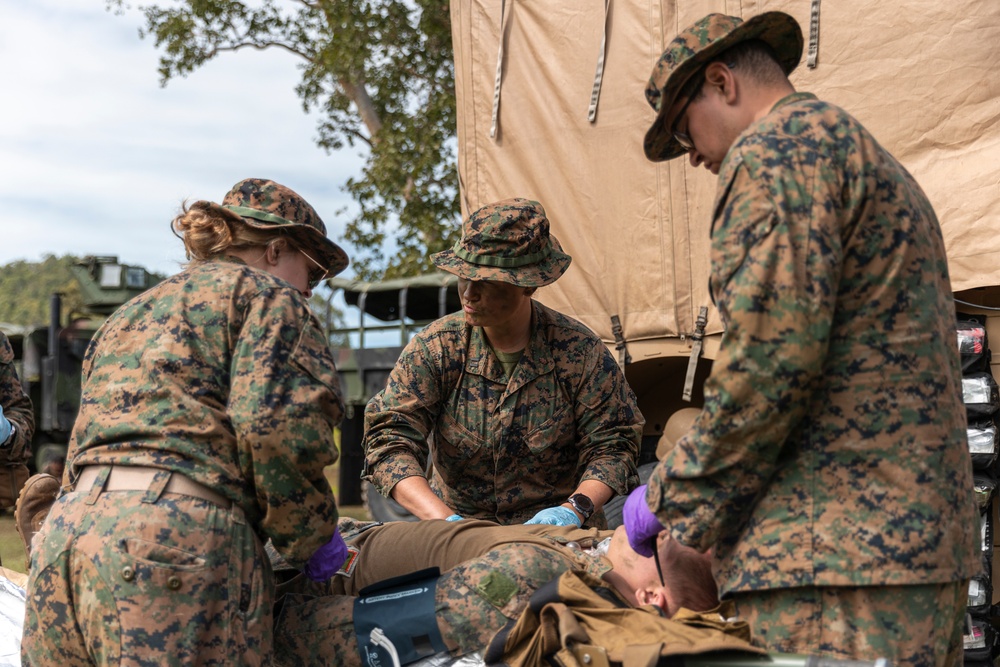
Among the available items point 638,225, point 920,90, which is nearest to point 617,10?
point 638,225

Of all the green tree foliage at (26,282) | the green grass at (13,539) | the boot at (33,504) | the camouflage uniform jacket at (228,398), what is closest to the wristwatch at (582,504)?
the camouflage uniform jacket at (228,398)

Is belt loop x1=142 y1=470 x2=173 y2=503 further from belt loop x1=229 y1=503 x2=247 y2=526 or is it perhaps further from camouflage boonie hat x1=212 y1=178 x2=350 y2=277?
camouflage boonie hat x1=212 y1=178 x2=350 y2=277

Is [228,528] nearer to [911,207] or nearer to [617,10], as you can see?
[911,207]

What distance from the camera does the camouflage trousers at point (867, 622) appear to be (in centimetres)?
216

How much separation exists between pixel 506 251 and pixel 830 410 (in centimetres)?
173

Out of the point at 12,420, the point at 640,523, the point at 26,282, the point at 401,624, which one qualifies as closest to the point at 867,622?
the point at 640,523

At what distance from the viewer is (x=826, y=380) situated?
7.28ft

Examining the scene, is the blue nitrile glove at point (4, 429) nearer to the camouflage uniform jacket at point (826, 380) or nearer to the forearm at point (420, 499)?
the forearm at point (420, 499)

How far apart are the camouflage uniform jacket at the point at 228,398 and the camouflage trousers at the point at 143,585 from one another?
0.32 ft

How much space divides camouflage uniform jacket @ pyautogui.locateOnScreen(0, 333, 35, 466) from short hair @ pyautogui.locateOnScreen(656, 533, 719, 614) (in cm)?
392

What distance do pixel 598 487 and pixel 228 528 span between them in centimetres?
164

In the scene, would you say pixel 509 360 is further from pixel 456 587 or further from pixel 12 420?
pixel 12 420

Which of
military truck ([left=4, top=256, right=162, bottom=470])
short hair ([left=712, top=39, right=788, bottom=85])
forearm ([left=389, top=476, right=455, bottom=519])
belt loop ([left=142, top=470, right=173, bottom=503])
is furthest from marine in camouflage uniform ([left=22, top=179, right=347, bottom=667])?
military truck ([left=4, top=256, right=162, bottom=470])

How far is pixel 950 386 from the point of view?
2258 mm
